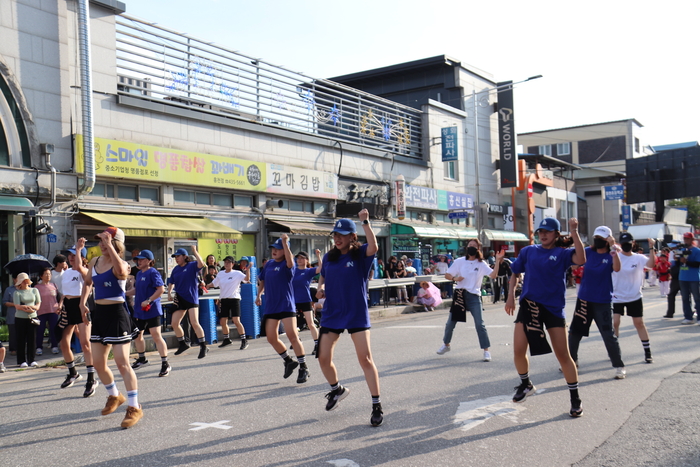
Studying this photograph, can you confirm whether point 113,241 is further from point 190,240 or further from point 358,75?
point 358,75

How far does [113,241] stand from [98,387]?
266cm

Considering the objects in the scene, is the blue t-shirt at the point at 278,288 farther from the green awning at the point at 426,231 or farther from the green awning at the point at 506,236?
the green awning at the point at 506,236

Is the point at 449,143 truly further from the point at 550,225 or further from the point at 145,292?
the point at 550,225

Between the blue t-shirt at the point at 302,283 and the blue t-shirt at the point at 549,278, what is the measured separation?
4.49 meters

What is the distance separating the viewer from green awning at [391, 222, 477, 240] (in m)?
26.8

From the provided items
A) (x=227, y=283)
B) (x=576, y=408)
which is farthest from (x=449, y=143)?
(x=576, y=408)

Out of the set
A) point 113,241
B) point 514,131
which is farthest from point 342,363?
point 514,131

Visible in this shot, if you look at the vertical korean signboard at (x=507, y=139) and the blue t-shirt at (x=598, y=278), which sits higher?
the vertical korean signboard at (x=507, y=139)

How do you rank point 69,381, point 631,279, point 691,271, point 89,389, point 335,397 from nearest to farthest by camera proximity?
point 335,397, point 89,389, point 69,381, point 631,279, point 691,271

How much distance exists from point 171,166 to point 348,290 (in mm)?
13071

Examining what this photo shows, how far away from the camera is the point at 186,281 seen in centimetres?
1003

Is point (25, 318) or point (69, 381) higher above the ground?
point (25, 318)

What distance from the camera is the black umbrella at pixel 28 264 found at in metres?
11.6

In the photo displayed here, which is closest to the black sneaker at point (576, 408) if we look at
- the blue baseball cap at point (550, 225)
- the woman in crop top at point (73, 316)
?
Result: the blue baseball cap at point (550, 225)
